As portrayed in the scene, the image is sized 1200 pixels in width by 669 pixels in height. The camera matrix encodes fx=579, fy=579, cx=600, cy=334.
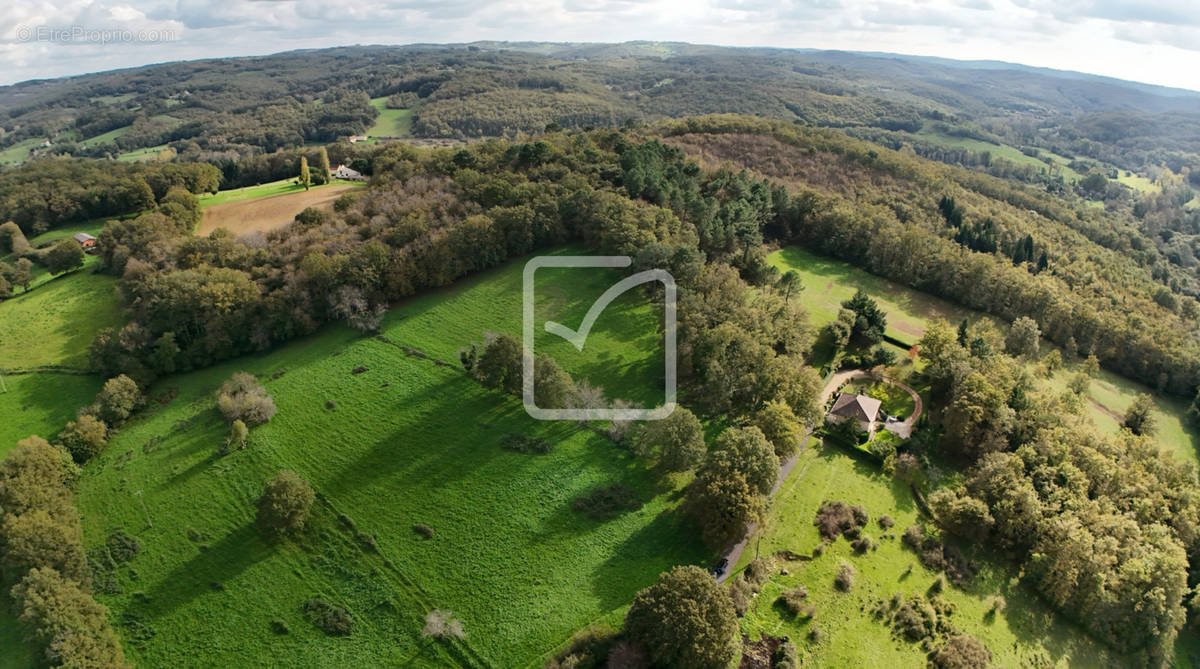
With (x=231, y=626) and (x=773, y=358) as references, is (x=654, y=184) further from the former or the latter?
(x=231, y=626)

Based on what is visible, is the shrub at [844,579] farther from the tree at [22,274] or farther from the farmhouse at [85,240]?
the farmhouse at [85,240]

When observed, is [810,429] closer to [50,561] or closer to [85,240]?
[50,561]

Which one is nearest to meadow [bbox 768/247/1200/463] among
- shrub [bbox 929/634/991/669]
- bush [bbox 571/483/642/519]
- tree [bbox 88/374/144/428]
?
shrub [bbox 929/634/991/669]

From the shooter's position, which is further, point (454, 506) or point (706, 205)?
point (706, 205)

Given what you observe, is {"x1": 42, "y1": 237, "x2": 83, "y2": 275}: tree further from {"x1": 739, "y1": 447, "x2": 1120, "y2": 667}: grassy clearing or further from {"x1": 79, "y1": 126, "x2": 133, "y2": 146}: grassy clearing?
{"x1": 79, "y1": 126, "x2": 133, "y2": 146}: grassy clearing

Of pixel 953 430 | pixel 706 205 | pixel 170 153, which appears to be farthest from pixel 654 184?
pixel 170 153

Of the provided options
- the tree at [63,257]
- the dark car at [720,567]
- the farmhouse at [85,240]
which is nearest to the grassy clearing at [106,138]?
the farmhouse at [85,240]

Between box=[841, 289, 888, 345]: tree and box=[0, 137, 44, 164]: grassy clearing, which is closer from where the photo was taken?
box=[841, 289, 888, 345]: tree
